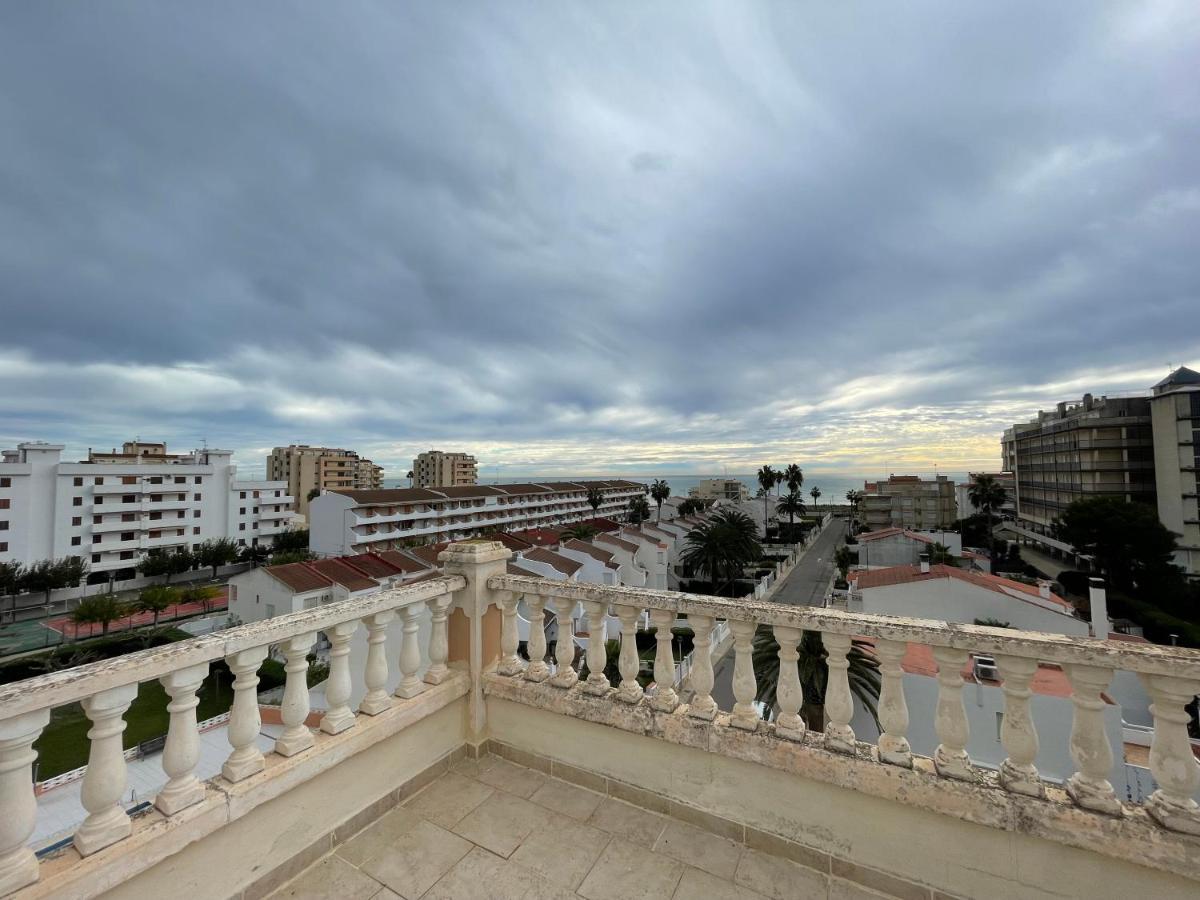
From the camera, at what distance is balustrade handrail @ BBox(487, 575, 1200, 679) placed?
7.06 ft

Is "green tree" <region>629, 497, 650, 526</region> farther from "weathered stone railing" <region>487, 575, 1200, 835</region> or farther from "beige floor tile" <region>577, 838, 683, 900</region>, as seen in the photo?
"beige floor tile" <region>577, 838, 683, 900</region>

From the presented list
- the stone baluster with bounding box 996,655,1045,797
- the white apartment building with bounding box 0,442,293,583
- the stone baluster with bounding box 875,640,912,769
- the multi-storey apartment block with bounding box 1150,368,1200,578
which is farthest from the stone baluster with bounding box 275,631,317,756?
the white apartment building with bounding box 0,442,293,583

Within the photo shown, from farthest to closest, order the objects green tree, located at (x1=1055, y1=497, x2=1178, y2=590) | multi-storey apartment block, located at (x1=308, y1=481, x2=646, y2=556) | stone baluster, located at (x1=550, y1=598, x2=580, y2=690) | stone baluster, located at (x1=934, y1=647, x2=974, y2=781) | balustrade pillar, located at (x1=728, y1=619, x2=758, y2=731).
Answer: multi-storey apartment block, located at (x1=308, y1=481, x2=646, y2=556), green tree, located at (x1=1055, y1=497, x2=1178, y2=590), stone baluster, located at (x1=550, y1=598, x2=580, y2=690), balustrade pillar, located at (x1=728, y1=619, x2=758, y2=731), stone baluster, located at (x1=934, y1=647, x2=974, y2=781)

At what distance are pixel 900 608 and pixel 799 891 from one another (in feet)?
64.4

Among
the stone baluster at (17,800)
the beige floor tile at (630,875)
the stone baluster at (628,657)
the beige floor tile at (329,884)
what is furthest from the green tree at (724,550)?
the stone baluster at (17,800)

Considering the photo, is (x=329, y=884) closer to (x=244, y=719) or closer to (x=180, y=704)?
(x=244, y=719)

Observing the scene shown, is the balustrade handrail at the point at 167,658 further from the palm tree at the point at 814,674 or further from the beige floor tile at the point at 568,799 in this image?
the palm tree at the point at 814,674

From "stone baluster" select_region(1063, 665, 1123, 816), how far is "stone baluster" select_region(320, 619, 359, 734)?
3506 mm

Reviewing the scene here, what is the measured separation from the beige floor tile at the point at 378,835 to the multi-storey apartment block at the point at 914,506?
270 feet

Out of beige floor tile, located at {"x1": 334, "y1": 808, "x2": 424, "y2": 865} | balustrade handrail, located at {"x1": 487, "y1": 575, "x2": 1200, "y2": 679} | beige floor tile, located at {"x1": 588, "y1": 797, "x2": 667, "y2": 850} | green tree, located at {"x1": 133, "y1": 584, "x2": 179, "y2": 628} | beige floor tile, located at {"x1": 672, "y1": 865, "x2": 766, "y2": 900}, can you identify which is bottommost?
green tree, located at {"x1": 133, "y1": 584, "x2": 179, "y2": 628}

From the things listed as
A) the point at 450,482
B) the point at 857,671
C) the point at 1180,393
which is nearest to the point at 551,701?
the point at 857,671

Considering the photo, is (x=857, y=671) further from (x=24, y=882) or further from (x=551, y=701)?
(x=24, y=882)

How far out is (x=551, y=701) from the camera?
345 cm

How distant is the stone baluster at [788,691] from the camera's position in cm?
279
